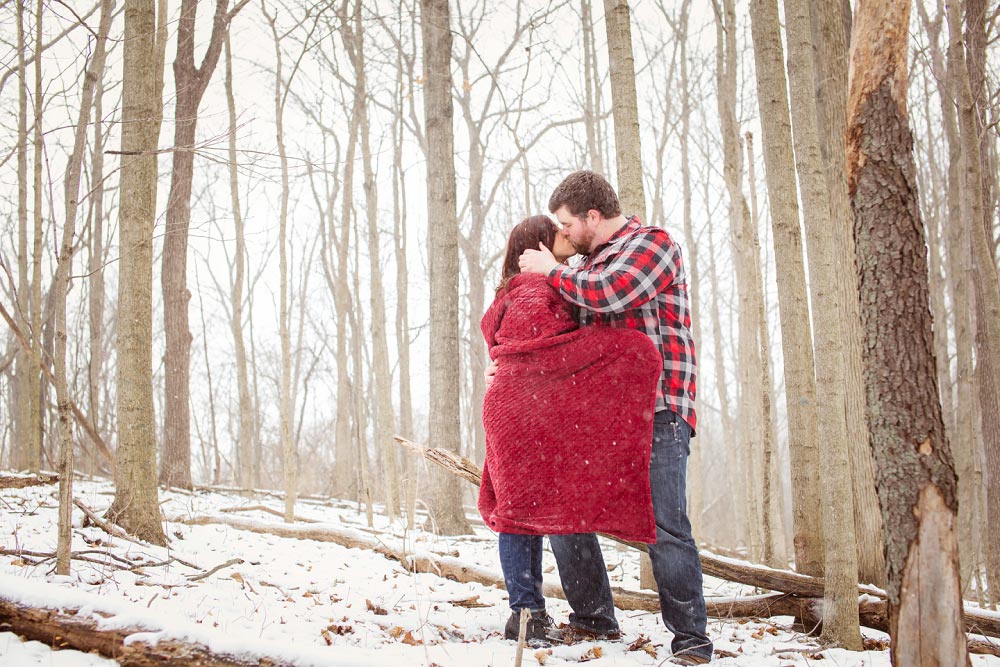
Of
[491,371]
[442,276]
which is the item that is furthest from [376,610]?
[442,276]

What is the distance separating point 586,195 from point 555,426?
990mm

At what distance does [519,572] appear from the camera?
2.87 metres

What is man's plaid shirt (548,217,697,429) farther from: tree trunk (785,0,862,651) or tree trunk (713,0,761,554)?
tree trunk (713,0,761,554)

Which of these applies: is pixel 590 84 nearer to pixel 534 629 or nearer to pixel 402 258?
pixel 402 258

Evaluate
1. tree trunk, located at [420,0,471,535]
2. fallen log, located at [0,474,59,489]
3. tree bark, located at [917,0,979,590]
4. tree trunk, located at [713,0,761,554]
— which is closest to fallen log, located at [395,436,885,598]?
tree trunk, located at [713,0,761,554]

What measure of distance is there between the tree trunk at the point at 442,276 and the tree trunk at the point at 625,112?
332 cm

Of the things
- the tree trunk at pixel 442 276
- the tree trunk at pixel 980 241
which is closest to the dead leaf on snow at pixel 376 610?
the tree trunk at pixel 442 276

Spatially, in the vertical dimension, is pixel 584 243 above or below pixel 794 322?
above

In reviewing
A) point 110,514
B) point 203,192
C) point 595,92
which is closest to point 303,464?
point 203,192

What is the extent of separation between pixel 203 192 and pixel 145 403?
50.9ft

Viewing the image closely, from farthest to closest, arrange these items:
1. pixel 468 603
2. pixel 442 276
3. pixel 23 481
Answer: pixel 442 276 → pixel 23 481 → pixel 468 603

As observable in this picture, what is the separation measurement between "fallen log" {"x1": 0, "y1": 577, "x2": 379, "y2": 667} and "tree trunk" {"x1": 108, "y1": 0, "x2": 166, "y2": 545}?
209cm

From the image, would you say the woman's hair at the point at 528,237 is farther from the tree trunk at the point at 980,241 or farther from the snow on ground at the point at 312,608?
the tree trunk at the point at 980,241

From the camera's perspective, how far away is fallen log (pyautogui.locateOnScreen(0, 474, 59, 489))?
6.36 meters
